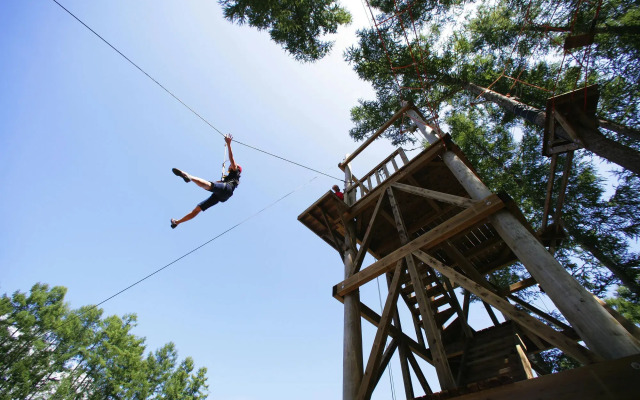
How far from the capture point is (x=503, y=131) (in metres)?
12.4

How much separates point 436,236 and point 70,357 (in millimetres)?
27843

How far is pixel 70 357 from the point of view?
19828mm

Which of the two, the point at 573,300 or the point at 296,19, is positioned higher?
the point at 296,19

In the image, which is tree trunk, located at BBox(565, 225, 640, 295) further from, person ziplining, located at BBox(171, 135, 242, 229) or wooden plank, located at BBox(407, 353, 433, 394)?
person ziplining, located at BBox(171, 135, 242, 229)

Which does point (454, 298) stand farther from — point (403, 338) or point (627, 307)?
point (627, 307)

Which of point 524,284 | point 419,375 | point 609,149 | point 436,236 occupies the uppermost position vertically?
point 609,149

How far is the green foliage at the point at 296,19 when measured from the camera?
884 centimetres

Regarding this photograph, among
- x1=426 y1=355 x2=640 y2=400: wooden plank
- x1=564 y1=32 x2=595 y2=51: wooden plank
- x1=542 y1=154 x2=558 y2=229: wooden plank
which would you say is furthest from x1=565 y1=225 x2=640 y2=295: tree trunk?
x1=426 y1=355 x2=640 y2=400: wooden plank

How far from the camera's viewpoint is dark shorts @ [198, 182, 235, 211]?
550 centimetres

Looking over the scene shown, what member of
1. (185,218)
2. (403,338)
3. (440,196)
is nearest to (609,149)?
(440,196)

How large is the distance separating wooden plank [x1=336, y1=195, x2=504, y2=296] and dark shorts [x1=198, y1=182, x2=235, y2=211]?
120 inches

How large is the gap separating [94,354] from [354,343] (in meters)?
25.7

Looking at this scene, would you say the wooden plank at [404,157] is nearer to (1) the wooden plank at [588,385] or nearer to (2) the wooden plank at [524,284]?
(2) the wooden plank at [524,284]

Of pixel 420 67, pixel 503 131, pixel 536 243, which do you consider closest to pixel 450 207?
pixel 536 243
